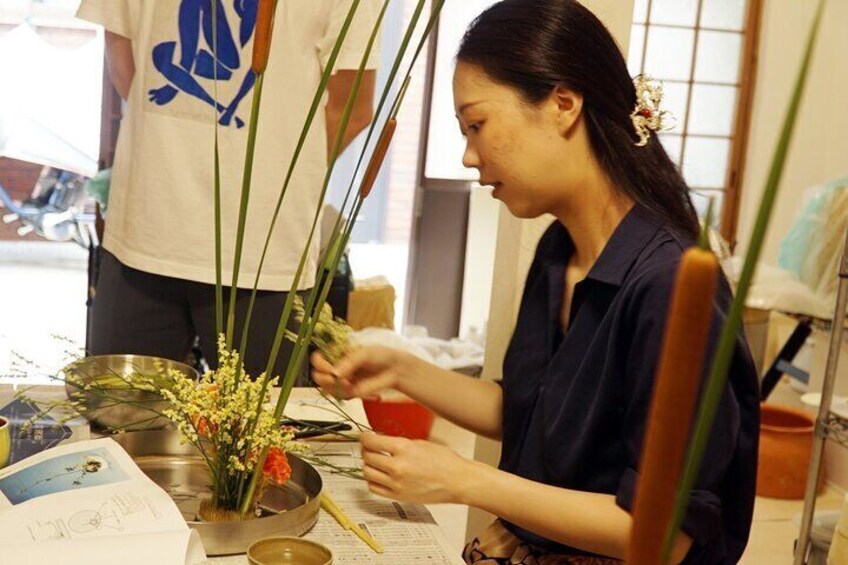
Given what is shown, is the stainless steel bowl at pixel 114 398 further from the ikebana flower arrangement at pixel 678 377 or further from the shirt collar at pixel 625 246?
the ikebana flower arrangement at pixel 678 377

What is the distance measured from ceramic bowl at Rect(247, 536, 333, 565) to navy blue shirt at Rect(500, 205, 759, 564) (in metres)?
0.39

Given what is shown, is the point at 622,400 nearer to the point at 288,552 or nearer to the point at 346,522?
the point at 346,522

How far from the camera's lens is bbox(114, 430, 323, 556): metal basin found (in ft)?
3.95

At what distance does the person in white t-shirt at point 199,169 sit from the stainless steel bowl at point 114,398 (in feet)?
1.32

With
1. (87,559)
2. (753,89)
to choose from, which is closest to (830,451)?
(753,89)

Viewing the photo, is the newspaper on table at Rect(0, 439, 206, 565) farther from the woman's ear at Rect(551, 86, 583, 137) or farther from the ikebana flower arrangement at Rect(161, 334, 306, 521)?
the woman's ear at Rect(551, 86, 583, 137)

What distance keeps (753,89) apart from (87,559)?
5217 millimetres

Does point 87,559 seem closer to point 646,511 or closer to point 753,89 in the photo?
point 646,511

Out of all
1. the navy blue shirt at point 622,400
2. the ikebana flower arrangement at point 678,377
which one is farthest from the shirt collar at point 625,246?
the ikebana flower arrangement at point 678,377

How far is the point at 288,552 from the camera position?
3.78 feet

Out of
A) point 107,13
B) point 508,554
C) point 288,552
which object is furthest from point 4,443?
point 107,13

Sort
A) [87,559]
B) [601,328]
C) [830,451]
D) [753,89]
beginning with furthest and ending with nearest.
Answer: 1. [753,89]
2. [830,451]
3. [601,328]
4. [87,559]

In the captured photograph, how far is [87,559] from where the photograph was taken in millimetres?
1061

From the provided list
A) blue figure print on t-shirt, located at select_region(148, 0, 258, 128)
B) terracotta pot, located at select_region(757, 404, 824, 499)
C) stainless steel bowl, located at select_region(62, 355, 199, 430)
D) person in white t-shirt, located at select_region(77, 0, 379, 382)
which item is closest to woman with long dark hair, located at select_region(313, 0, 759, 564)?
stainless steel bowl, located at select_region(62, 355, 199, 430)
